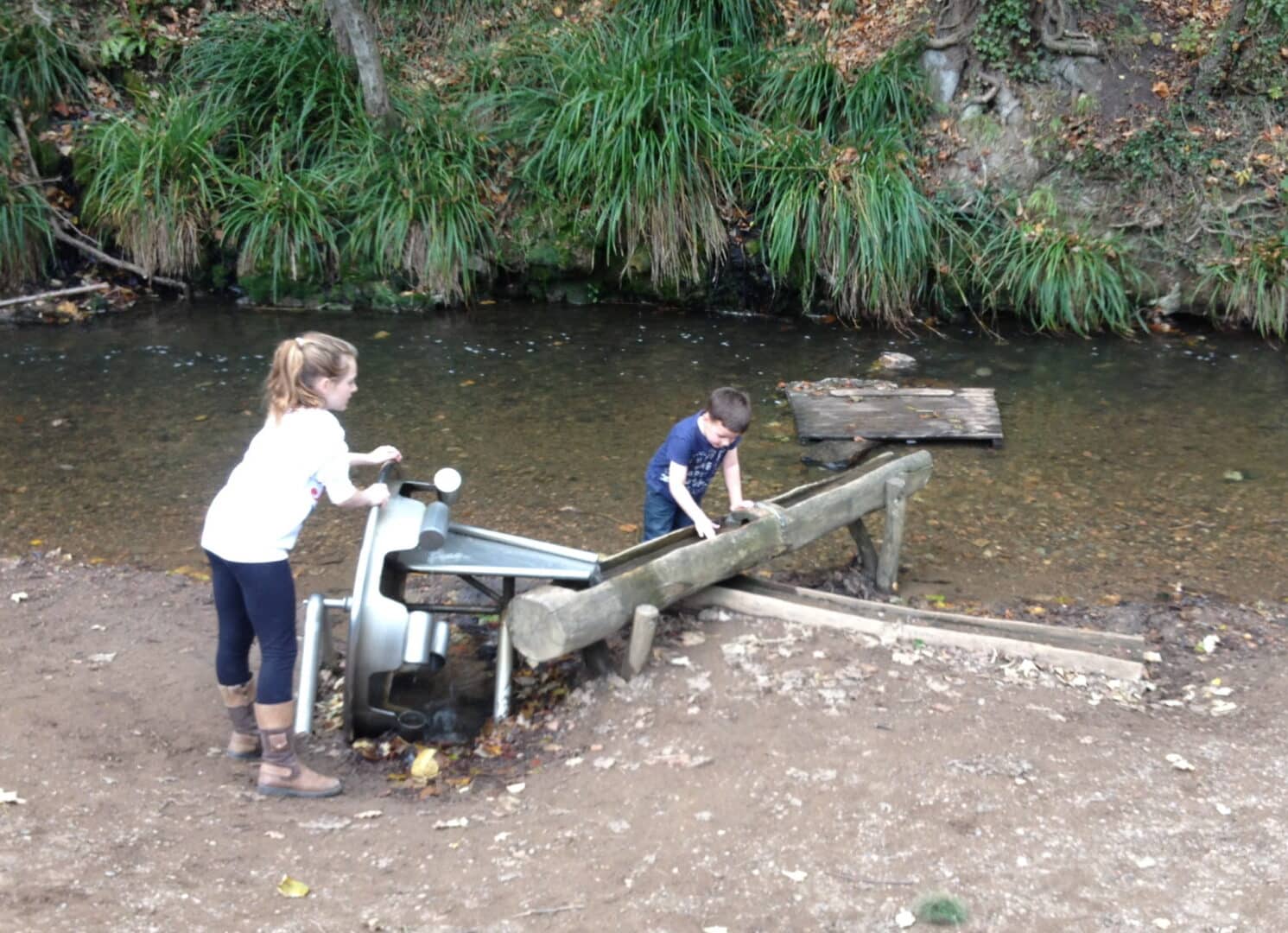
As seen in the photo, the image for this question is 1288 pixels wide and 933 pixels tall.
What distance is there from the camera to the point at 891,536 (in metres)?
5.63

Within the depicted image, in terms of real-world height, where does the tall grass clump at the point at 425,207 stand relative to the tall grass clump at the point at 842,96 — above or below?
below

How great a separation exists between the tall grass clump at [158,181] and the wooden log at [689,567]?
755 centimetres

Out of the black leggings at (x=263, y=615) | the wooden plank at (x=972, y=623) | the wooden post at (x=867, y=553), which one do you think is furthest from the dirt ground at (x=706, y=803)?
the wooden post at (x=867, y=553)

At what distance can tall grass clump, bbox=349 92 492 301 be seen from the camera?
35.1 ft

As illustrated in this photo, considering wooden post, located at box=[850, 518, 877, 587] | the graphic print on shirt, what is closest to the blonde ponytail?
the graphic print on shirt

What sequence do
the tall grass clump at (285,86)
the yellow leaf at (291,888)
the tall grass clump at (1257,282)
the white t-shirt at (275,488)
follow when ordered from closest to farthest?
the yellow leaf at (291,888)
the white t-shirt at (275,488)
the tall grass clump at (1257,282)
the tall grass clump at (285,86)

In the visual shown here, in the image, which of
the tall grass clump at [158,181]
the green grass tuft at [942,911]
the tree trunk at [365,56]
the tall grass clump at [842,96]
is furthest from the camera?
the tall grass clump at [842,96]

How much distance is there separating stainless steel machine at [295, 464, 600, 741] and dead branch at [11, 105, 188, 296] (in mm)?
7862

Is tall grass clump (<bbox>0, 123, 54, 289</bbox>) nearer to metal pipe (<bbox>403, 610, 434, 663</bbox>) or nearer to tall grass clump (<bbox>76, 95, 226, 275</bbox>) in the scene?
tall grass clump (<bbox>76, 95, 226, 275</bbox>)

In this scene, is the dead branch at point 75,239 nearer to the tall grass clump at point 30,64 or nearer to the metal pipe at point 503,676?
the tall grass clump at point 30,64

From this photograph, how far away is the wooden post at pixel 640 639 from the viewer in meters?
4.35

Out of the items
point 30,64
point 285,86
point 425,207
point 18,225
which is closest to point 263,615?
point 425,207

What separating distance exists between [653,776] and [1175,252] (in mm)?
8492

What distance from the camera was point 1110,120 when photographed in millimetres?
11117
